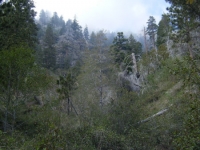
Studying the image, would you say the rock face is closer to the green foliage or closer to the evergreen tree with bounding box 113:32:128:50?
the evergreen tree with bounding box 113:32:128:50

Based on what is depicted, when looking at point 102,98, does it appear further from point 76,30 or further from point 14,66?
point 76,30

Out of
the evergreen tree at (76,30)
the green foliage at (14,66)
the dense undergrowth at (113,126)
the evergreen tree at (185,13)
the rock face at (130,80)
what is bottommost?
the dense undergrowth at (113,126)

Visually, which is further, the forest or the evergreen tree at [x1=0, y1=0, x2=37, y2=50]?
the evergreen tree at [x1=0, y1=0, x2=37, y2=50]

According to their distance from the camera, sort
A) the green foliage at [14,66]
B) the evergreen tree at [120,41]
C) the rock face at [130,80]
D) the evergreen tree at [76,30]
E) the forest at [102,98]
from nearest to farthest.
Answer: the forest at [102,98] → the green foliage at [14,66] → the rock face at [130,80] → the evergreen tree at [120,41] → the evergreen tree at [76,30]

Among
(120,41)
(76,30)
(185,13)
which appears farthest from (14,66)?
(76,30)

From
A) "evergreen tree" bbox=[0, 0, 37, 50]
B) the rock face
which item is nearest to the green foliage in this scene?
"evergreen tree" bbox=[0, 0, 37, 50]

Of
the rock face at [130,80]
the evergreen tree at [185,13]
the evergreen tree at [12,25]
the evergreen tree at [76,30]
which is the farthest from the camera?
the evergreen tree at [76,30]

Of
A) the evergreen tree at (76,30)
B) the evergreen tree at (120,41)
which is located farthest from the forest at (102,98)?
the evergreen tree at (76,30)

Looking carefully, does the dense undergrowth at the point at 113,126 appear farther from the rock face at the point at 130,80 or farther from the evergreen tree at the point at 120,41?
the evergreen tree at the point at 120,41

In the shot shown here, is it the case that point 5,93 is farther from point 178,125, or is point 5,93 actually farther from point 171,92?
point 171,92

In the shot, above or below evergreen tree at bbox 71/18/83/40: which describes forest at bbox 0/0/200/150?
below

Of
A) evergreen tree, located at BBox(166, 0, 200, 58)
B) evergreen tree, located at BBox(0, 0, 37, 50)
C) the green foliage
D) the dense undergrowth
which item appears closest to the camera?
evergreen tree, located at BBox(166, 0, 200, 58)

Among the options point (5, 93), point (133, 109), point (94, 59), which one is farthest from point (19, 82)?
point (94, 59)

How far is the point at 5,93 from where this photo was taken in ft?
48.5
